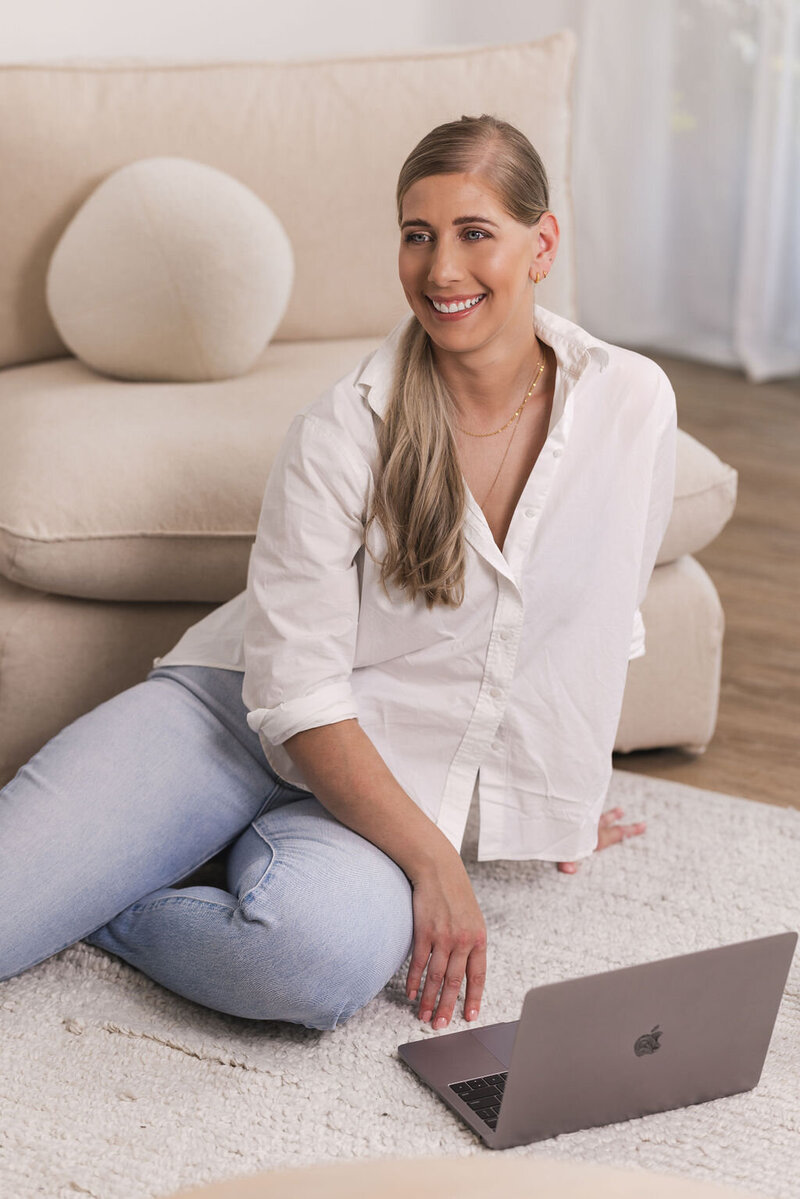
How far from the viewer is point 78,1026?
1.29 m

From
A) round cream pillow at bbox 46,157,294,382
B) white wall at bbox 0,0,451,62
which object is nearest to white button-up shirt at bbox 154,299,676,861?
round cream pillow at bbox 46,157,294,382

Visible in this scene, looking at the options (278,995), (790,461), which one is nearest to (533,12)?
(790,461)

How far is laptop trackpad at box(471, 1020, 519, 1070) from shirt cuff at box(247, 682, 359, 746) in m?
0.32

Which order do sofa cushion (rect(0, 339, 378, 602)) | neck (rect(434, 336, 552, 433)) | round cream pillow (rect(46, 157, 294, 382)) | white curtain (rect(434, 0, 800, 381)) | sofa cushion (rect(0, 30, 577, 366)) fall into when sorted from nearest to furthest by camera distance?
neck (rect(434, 336, 552, 433))
sofa cushion (rect(0, 339, 378, 602))
round cream pillow (rect(46, 157, 294, 382))
sofa cushion (rect(0, 30, 577, 366))
white curtain (rect(434, 0, 800, 381))

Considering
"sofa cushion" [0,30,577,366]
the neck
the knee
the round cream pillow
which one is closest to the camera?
the knee

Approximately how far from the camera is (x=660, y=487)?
1461 mm

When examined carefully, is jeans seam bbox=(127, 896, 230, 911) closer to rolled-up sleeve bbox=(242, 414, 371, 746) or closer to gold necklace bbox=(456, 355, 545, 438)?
rolled-up sleeve bbox=(242, 414, 371, 746)

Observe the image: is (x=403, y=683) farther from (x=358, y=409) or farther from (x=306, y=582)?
(x=358, y=409)

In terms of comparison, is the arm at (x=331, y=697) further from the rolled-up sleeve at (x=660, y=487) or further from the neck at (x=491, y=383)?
the rolled-up sleeve at (x=660, y=487)

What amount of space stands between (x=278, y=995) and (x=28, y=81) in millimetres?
1407

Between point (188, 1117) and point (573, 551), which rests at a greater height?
point (573, 551)

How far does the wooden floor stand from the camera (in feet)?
6.13

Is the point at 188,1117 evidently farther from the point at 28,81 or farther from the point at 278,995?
the point at 28,81

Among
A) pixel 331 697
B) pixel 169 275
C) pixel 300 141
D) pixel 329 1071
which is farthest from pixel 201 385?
pixel 329 1071
